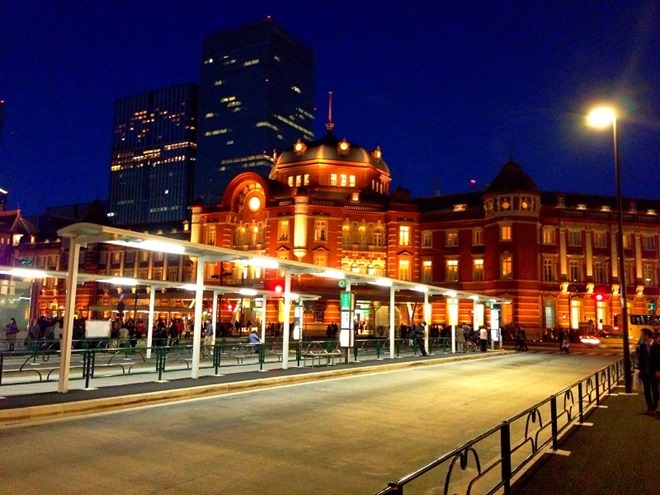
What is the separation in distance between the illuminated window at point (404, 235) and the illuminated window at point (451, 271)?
14.6ft

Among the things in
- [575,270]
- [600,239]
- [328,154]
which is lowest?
[575,270]

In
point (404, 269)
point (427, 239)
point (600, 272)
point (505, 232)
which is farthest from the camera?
point (427, 239)

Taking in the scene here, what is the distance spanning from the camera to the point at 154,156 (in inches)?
6038

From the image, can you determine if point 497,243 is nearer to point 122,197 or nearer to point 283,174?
point 283,174

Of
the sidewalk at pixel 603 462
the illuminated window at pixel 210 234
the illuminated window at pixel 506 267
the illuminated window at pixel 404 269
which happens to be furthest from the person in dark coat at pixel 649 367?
the illuminated window at pixel 210 234

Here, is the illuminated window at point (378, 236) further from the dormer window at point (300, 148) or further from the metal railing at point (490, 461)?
the metal railing at point (490, 461)

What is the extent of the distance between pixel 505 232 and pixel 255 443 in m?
46.4

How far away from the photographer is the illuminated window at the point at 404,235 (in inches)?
2192

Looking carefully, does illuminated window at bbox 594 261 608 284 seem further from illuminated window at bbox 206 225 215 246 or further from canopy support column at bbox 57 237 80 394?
canopy support column at bbox 57 237 80 394

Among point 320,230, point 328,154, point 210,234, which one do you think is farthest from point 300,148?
point 210,234

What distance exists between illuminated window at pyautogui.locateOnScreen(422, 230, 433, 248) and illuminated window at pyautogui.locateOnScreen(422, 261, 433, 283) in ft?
5.53

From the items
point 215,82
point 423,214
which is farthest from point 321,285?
point 215,82

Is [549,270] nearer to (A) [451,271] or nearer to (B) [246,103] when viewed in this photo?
(A) [451,271]

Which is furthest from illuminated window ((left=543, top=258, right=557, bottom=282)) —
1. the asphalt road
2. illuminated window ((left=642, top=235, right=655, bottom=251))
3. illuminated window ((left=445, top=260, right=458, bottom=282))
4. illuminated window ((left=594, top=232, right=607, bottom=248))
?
the asphalt road
